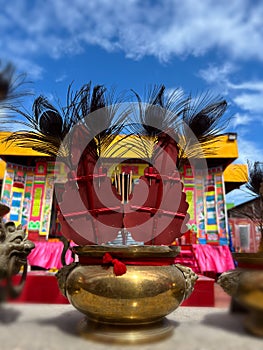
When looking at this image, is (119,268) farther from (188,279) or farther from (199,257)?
(199,257)

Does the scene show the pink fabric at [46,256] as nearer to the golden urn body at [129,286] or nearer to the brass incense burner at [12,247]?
the brass incense burner at [12,247]

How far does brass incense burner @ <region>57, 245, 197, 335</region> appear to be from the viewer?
750 millimetres

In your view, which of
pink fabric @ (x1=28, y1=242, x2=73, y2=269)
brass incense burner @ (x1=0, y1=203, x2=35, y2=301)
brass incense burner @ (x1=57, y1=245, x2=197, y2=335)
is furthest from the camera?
pink fabric @ (x1=28, y1=242, x2=73, y2=269)

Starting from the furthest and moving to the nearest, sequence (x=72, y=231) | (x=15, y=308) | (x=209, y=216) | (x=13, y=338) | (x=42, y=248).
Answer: (x=209, y=216)
(x=42, y=248)
(x=72, y=231)
(x=15, y=308)
(x=13, y=338)

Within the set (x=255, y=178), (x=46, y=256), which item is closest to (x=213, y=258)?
(x=46, y=256)

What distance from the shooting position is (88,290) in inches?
30.3

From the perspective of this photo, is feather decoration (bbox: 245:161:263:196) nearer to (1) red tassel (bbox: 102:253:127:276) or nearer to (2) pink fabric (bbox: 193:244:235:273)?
(1) red tassel (bbox: 102:253:127:276)

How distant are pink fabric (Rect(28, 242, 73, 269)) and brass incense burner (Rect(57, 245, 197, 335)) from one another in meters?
4.59

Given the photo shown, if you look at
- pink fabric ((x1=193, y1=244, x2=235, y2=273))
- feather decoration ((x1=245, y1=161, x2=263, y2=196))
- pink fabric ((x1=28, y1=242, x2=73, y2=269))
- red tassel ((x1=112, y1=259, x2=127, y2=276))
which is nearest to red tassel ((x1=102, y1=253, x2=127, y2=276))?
red tassel ((x1=112, y1=259, x2=127, y2=276))

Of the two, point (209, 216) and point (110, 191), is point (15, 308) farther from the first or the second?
point (209, 216)

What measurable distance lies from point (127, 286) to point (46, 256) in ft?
16.2

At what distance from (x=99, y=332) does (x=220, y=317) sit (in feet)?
1.14

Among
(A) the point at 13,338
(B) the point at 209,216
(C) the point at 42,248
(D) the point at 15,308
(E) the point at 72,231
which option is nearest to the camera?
(A) the point at 13,338

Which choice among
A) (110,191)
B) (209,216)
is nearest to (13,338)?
(110,191)
